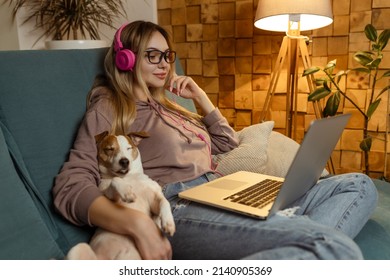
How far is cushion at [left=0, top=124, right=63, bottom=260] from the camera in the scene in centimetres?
92

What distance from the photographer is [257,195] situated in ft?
3.52

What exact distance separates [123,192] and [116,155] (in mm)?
169

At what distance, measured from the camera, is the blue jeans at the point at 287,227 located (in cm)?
83

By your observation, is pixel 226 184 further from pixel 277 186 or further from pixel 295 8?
pixel 295 8

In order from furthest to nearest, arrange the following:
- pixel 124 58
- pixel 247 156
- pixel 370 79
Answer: pixel 370 79
pixel 247 156
pixel 124 58

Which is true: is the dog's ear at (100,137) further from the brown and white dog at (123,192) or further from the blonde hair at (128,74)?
the blonde hair at (128,74)

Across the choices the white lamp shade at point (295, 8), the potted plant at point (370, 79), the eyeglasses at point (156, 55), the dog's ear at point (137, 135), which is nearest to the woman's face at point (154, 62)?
the eyeglasses at point (156, 55)

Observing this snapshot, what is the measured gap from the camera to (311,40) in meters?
2.24

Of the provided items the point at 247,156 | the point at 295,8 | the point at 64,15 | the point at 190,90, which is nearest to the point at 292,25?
the point at 295,8
